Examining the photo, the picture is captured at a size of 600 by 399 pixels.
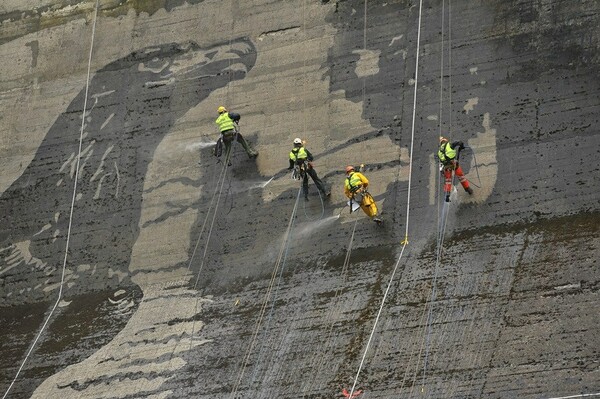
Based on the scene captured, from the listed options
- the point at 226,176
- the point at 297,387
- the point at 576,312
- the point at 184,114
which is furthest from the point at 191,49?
the point at 576,312

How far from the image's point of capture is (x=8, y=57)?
30312mm

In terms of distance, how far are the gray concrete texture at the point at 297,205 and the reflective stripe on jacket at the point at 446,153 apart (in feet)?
3.84

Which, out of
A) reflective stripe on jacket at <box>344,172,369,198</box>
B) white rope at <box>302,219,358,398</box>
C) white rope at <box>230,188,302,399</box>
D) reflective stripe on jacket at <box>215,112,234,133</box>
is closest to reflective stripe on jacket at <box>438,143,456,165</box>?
reflective stripe on jacket at <box>344,172,369,198</box>

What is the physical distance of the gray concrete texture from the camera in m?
19.7

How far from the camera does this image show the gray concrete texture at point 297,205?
64.7ft

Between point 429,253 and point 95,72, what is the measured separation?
39.5ft

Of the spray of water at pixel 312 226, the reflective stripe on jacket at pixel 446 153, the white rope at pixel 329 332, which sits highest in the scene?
the reflective stripe on jacket at pixel 446 153

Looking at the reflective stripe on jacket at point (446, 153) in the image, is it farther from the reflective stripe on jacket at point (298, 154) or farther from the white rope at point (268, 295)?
the white rope at point (268, 295)

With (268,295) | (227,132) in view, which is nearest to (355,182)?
(268,295)

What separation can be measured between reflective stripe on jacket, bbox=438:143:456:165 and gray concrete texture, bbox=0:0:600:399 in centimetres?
117

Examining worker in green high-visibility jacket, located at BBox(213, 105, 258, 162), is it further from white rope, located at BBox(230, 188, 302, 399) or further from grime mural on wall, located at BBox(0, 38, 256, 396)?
grime mural on wall, located at BBox(0, 38, 256, 396)

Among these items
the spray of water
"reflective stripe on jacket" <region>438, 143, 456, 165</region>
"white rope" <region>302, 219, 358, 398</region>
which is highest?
"reflective stripe on jacket" <region>438, 143, 456, 165</region>

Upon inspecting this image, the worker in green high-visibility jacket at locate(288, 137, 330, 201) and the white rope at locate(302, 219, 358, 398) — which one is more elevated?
the worker in green high-visibility jacket at locate(288, 137, 330, 201)

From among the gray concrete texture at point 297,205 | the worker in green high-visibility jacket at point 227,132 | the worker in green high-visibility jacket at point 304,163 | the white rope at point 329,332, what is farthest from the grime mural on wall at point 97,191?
the white rope at point 329,332
